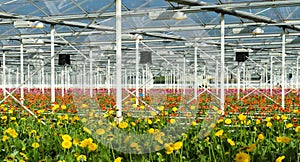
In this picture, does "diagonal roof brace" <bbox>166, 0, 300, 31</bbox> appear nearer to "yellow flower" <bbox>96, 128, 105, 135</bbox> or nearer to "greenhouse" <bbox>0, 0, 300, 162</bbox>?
"greenhouse" <bbox>0, 0, 300, 162</bbox>

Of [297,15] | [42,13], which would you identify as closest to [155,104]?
[42,13]

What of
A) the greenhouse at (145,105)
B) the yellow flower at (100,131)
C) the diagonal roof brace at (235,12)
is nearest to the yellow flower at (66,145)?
the greenhouse at (145,105)

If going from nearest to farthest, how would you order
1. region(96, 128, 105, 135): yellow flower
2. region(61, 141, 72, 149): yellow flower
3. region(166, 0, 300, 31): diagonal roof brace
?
region(61, 141, 72, 149): yellow flower → region(96, 128, 105, 135): yellow flower → region(166, 0, 300, 31): diagonal roof brace

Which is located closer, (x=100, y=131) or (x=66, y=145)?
(x=66, y=145)

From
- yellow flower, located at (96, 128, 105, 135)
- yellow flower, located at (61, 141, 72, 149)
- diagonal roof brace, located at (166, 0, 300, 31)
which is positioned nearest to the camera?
yellow flower, located at (61, 141, 72, 149)

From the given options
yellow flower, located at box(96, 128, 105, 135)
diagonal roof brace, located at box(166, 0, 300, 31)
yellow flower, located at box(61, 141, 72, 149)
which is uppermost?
diagonal roof brace, located at box(166, 0, 300, 31)

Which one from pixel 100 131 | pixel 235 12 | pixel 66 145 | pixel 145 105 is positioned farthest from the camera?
pixel 235 12

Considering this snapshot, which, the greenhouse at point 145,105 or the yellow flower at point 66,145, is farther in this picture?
the greenhouse at point 145,105

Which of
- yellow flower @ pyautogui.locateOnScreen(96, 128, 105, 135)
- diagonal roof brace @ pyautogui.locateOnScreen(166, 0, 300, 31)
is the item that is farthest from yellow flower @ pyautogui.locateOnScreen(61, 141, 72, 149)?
diagonal roof brace @ pyautogui.locateOnScreen(166, 0, 300, 31)

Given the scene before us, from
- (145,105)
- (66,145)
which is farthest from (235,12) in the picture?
(66,145)

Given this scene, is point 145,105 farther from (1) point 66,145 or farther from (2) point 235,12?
(1) point 66,145

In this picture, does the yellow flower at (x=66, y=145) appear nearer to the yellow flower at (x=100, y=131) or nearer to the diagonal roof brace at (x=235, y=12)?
the yellow flower at (x=100, y=131)

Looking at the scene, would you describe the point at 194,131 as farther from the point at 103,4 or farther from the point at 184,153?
the point at 103,4

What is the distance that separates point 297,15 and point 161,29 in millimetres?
3416
